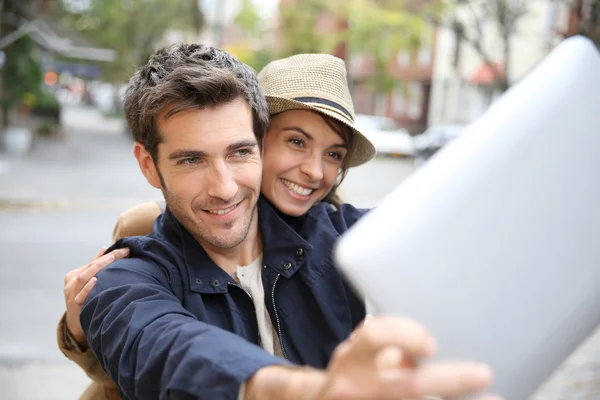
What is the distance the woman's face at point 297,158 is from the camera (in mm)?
2041

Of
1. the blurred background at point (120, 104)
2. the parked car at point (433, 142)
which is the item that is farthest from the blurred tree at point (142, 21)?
the parked car at point (433, 142)

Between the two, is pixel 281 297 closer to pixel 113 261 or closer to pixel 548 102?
pixel 113 261

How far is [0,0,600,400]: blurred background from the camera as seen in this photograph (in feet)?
18.6

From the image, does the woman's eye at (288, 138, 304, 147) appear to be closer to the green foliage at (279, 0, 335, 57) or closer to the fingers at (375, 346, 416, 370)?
the fingers at (375, 346, 416, 370)

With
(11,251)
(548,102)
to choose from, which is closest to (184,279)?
(548,102)

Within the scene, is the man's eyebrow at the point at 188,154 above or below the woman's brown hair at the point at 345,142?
above

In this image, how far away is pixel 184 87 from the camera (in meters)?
1.57

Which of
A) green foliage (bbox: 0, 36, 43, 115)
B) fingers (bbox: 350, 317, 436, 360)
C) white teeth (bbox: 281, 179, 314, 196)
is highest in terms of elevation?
fingers (bbox: 350, 317, 436, 360)

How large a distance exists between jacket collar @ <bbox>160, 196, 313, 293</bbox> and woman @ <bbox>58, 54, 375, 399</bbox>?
4.3 inches

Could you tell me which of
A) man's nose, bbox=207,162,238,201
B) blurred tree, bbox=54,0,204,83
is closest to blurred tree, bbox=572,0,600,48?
man's nose, bbox=207,162,238,201

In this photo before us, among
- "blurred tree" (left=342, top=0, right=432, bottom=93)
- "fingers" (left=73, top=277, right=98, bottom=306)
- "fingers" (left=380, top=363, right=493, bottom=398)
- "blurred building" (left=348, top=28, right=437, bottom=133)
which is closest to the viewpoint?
"fingers" (left=380, top=363, right=493, bottom=398)

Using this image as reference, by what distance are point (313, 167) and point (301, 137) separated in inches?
4.1

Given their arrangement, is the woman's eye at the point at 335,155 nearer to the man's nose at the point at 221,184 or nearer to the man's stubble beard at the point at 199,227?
the man's stubble beard at the point at 199,227

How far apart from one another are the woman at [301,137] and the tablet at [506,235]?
1.12 m
